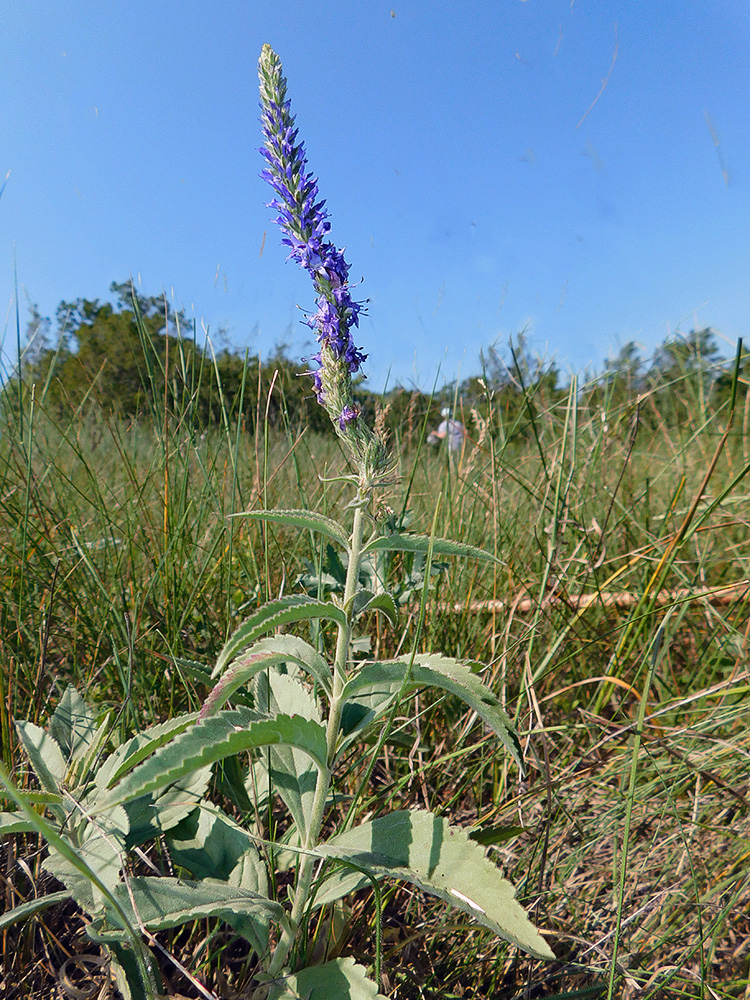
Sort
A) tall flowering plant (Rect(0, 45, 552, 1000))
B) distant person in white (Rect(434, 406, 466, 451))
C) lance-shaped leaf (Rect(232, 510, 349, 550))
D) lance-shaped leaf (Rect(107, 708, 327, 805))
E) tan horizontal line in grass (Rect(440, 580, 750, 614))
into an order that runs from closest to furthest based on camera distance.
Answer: lance-shaped leaf (Rect(107, 708, 327, 805)) → tall flowering plant (Rect(0, 45, 552, 1000)) → lance-shaped leaf (Rect(232, 510, 349, 550)) → tan horizontal line in grass (Rect(440, 580, 750, 614)) → distant person in white (Rect(434, 406, 466, 451))

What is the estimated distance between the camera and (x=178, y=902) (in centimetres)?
→ 99

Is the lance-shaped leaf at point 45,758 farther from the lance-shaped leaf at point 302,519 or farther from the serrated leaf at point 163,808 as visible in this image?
the lance-shaped leaf at point 302,519

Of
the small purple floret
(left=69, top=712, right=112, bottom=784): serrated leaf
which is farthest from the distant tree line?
(left=69, top=712, right=112, bottom=784): serrated leaf

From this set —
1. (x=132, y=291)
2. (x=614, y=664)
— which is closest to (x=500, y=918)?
(x=614, y=664)

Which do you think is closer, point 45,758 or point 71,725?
point 45,758

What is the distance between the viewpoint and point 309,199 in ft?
4.04

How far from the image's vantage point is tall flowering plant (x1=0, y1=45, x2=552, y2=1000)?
36.8 inches

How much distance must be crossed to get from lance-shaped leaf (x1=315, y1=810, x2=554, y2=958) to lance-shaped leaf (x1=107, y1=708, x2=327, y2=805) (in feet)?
0.70

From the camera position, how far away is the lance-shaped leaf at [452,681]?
38.0 inches

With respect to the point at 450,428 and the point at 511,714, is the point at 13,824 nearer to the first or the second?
Answer: the point at 511,714

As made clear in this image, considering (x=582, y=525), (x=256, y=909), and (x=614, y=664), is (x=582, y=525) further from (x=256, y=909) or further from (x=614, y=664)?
(x=256, y=909)

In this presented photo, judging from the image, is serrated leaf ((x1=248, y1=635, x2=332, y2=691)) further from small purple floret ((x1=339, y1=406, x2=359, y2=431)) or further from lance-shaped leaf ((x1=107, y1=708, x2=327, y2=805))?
small purple floret ((x1=339, y1=406, x2=359, y2=431))

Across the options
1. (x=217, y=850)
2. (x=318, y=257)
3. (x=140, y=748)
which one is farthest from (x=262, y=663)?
(x=318, y=257)

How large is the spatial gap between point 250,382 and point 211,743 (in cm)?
288
